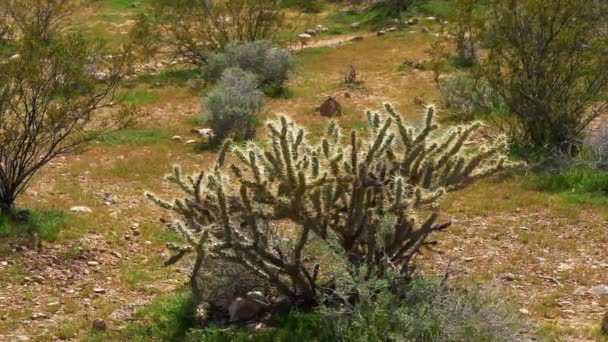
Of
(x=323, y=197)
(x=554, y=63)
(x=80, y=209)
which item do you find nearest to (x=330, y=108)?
(x=554, y=63)

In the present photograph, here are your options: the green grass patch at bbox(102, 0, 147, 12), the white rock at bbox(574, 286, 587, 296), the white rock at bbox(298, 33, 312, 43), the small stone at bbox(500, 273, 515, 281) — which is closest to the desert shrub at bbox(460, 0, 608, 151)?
the small stone at bbox(500, 273, 515, 281)

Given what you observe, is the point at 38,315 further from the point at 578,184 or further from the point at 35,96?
the point at 578,184

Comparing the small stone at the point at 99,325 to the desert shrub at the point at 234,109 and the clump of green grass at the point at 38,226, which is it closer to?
the clump of green grass at the point at 38,226

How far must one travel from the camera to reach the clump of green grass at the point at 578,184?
884 centimetres

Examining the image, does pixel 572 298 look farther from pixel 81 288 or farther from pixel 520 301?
pixel 81 288

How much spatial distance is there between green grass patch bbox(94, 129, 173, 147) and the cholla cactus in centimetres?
693

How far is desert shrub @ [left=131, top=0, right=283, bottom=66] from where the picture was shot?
17984mm

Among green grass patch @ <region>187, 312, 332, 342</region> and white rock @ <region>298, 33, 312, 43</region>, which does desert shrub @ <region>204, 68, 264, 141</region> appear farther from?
white rock @ <region>298, 33, 312, 43</region>

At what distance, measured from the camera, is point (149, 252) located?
7840 millimetres

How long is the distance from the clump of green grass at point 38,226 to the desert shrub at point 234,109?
4.30 meters

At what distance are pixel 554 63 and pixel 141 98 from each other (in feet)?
26.1

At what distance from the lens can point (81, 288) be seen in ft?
22.5

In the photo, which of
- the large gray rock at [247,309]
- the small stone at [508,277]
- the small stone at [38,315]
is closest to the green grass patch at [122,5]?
the small stone at [38,315]

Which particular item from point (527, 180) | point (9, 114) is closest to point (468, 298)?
point (527, 180)
